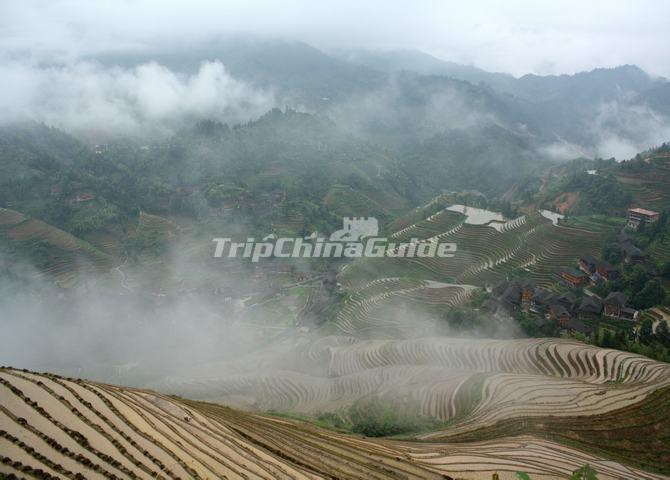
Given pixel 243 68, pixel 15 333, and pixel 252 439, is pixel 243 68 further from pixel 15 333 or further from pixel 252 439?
pixel 252 439

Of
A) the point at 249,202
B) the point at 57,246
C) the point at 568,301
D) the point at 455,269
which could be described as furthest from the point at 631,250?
the point at 57,246

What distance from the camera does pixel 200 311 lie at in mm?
32906

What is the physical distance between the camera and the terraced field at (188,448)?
7484 mm

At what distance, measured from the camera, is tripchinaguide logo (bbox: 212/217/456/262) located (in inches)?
1497

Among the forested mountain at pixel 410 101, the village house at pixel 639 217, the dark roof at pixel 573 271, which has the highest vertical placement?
the forested mountain at pixel 410 101

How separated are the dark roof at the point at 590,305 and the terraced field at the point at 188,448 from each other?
15999mm

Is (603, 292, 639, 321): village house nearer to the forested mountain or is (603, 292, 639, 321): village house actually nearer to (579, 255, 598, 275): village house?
(579, 255, 598, 275): village house

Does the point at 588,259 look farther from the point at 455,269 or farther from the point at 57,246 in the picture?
the point at 57,246

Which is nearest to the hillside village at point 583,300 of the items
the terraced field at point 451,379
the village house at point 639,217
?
the village house at point 639,217

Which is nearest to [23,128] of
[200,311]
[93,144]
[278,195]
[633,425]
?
[93,144]

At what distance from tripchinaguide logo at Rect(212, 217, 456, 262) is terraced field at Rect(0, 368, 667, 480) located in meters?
26.0

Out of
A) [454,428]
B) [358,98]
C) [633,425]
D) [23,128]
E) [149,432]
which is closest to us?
[149,432]

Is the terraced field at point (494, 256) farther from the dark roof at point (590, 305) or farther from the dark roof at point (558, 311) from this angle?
the dark roof at point (558, 311)

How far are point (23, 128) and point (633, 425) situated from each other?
7945 centimetres
